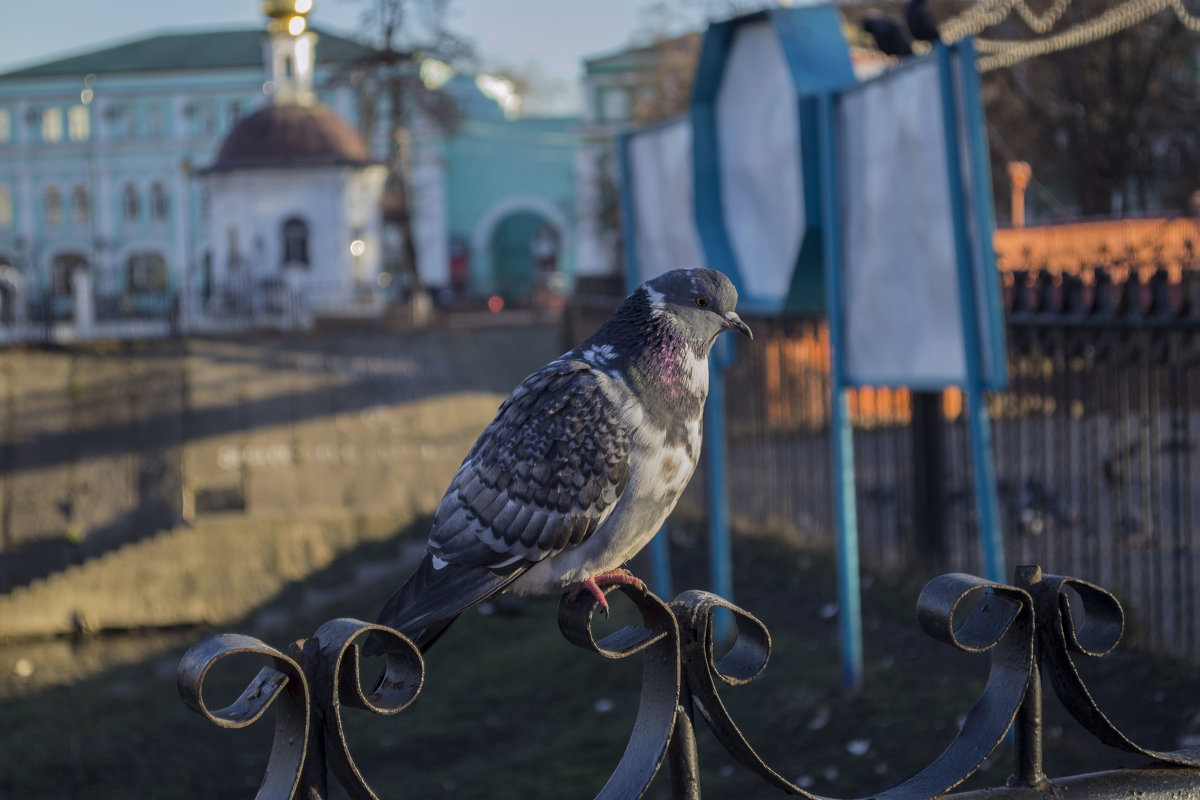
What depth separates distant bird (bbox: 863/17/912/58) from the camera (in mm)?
6922

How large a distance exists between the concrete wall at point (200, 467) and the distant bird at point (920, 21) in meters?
7.97

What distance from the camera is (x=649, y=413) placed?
2.29m

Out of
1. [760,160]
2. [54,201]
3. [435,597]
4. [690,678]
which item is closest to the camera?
[690,678]

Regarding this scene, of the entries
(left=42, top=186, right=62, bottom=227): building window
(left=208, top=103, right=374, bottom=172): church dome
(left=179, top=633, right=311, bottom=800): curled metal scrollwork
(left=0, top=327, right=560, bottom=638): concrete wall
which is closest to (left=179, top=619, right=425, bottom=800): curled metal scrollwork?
(left=179, top=633, right=311, bottom=800): curled metal scrollwork

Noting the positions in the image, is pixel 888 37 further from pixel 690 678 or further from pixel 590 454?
pixel 690 678

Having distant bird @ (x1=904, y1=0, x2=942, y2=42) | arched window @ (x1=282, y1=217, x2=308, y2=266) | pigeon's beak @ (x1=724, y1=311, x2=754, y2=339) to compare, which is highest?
arched window @ (x1=282, y1=217, x2=308, y2=266)

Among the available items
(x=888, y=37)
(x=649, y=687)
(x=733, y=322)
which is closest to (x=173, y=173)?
(x=888, y=37)

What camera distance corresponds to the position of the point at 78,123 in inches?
2168

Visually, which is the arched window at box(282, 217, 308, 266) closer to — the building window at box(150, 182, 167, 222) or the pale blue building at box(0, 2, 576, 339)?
the pale blue building at box(0, 2, 576, 339)

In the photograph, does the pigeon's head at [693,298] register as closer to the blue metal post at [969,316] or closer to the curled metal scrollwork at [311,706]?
the curled metal scrollwork at [311,706]

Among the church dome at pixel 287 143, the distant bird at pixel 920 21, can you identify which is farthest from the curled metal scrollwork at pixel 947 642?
the church dome at pixel 287 143

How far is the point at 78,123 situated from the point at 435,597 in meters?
58.6

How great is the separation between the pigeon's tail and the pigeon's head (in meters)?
0.54

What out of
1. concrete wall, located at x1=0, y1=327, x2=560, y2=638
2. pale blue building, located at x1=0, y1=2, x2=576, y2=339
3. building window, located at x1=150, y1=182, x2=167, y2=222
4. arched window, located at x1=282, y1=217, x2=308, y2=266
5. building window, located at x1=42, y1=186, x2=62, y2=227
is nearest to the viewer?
concrete wall, located at x1=0, y1=327, x2=560, y2=638
